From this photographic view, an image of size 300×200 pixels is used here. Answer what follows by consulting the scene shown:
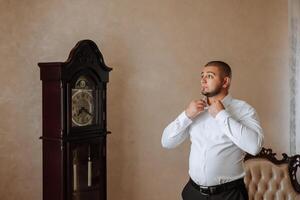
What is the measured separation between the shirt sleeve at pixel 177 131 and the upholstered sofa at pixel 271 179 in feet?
3.00

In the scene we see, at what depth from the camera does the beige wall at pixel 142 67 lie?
7.70 feet

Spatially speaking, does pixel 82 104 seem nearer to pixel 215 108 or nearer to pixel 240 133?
pixel 215 108

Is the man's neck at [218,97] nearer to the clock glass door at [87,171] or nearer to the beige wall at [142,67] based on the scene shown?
the clock glass door at [87,171]

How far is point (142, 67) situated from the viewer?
9.37 feet

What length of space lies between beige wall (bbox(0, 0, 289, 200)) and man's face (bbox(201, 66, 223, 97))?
87 centimetres

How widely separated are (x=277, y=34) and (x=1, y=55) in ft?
7.51

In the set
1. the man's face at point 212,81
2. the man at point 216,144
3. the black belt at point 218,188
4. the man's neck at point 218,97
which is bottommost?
the black belt at point 218,188

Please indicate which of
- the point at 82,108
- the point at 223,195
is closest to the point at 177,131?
the point at 223,195

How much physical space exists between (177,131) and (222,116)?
304 mm

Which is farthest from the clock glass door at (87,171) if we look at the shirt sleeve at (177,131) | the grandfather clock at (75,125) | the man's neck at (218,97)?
the man's neck at (218,97)

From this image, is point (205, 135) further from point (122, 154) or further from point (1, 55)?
point (1, 55)

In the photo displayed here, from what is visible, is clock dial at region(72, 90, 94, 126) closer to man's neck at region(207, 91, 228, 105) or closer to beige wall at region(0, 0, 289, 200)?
beige wall at region(0, 0, 289, 200)

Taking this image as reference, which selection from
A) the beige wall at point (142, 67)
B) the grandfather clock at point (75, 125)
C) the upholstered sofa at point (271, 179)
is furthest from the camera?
the upholstered sofa at point (271, 179)

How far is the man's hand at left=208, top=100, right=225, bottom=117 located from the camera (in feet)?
6.43
